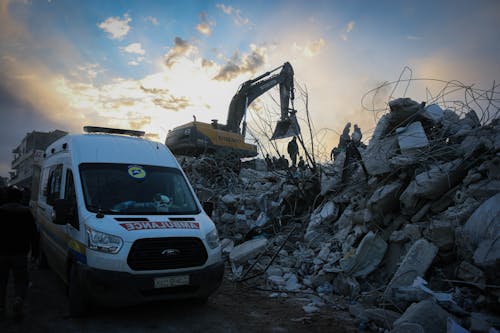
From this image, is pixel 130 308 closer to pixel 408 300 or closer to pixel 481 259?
pixel 408 300

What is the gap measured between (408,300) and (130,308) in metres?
3.67

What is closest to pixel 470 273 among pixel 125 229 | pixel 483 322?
pixel 483 322

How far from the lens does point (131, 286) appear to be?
4195 millimetres

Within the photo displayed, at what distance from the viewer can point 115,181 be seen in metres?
5.18

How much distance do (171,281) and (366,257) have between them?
3.18 m

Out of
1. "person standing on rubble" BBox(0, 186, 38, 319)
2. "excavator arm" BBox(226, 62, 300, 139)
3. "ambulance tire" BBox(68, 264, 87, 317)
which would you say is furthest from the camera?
"excavator arm" BBox(226, 62, 300, 139)

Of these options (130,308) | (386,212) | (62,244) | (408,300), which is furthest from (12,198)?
(386,212)

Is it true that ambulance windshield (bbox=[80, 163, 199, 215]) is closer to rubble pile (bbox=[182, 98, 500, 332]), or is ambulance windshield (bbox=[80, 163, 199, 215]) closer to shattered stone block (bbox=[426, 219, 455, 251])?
rubble pile (bbox=[182, 98, 500, 332])

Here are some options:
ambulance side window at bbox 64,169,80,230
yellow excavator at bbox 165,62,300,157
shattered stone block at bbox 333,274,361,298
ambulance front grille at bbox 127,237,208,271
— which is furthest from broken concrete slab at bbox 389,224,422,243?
yellow excavator at bbox 165,62,300,157

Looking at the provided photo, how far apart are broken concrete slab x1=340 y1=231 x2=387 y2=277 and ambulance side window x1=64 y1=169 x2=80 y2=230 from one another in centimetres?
410

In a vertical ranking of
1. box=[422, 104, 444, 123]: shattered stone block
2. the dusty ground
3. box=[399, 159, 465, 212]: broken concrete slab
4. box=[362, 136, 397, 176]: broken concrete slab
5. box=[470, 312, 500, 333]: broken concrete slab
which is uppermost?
box=[422, 104, 444, 123]: shattered stone block

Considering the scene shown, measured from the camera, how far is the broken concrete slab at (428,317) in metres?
3.70

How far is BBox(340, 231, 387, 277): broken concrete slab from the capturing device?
5.76 m

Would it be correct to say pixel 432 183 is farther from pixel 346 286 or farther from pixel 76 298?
pixel 76 298
